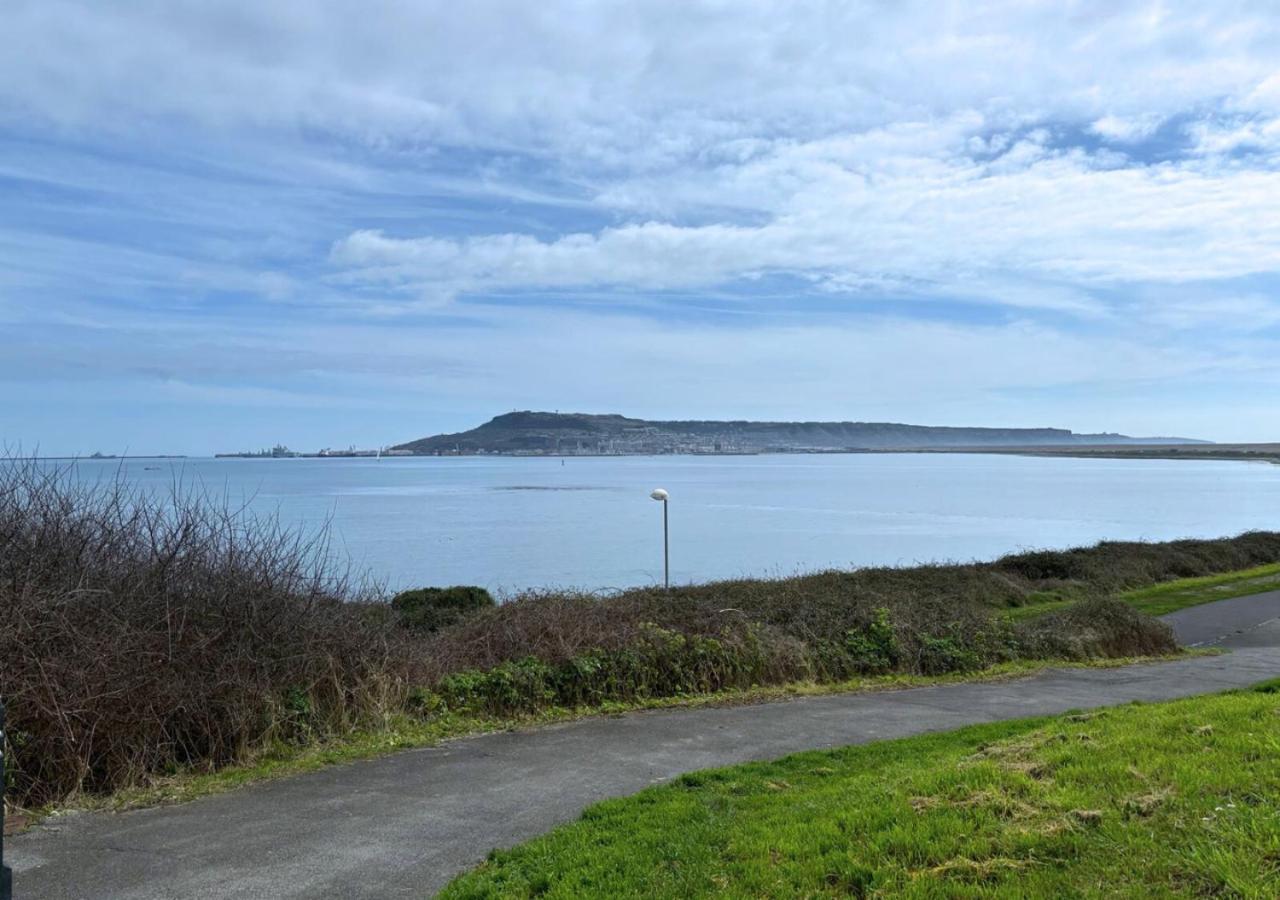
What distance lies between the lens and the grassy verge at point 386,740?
671 cm

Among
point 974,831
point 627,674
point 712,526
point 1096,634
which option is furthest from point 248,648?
point 712,526

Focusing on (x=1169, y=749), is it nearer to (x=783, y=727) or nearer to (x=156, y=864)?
(x=783, y=727)

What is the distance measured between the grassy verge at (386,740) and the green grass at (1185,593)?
15.7m

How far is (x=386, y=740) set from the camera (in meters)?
8.24

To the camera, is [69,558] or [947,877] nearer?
Answer: [947,877]

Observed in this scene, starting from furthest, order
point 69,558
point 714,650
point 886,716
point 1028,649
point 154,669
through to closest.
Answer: point 1028,649 < point 714,650 < point 886,716 < point 69,558 < point 154,669

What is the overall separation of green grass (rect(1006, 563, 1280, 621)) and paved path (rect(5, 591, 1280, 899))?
17483 millimetres

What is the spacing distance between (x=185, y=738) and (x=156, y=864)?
2.48m

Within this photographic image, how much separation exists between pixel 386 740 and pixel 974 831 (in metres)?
5.10

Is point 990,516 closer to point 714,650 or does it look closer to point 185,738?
point 714,650

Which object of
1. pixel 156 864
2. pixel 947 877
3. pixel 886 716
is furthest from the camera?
pixel 886 716

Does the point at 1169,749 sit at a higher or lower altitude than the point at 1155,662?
higher

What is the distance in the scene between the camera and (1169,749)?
5.95m

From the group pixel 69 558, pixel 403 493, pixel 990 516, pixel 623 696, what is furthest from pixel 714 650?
pixel 403 493
